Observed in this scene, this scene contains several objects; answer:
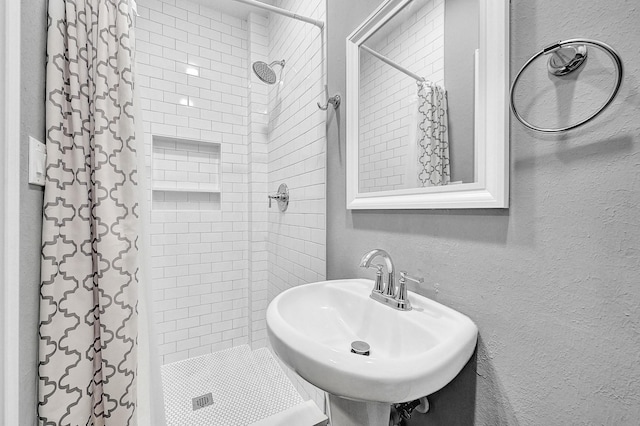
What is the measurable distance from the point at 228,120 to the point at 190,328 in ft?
5.82

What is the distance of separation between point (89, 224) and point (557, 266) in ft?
4.06

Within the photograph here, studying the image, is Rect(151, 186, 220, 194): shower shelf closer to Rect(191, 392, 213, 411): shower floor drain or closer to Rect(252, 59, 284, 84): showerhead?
Rect(252, 59, 284, 84): showerhead

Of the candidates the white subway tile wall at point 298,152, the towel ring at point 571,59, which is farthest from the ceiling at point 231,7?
the towel ring at point 571,59

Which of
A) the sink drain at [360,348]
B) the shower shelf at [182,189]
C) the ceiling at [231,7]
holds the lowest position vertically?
the sink drain at [360,348]

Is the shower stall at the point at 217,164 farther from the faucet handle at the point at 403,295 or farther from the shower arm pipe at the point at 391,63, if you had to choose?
the faucet handle at the point at 403,295

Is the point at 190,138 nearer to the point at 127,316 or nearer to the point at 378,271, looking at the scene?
the point at 127,316

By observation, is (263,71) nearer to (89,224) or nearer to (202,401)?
(89,224)

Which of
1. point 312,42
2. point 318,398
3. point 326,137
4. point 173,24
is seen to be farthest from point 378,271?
point 173,24

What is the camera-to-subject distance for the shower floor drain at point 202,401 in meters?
1.58

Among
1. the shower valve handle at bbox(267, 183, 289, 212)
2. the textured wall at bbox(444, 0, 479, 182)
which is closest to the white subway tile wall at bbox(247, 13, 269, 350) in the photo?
the shower valve handle at bbox(267, 183, 289, 212)

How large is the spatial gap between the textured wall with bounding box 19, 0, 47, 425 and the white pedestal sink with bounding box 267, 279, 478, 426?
568 millimetres

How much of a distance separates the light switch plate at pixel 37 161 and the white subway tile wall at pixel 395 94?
1049mm

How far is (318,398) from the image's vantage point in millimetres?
1533

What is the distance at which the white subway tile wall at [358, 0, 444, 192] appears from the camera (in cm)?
91
